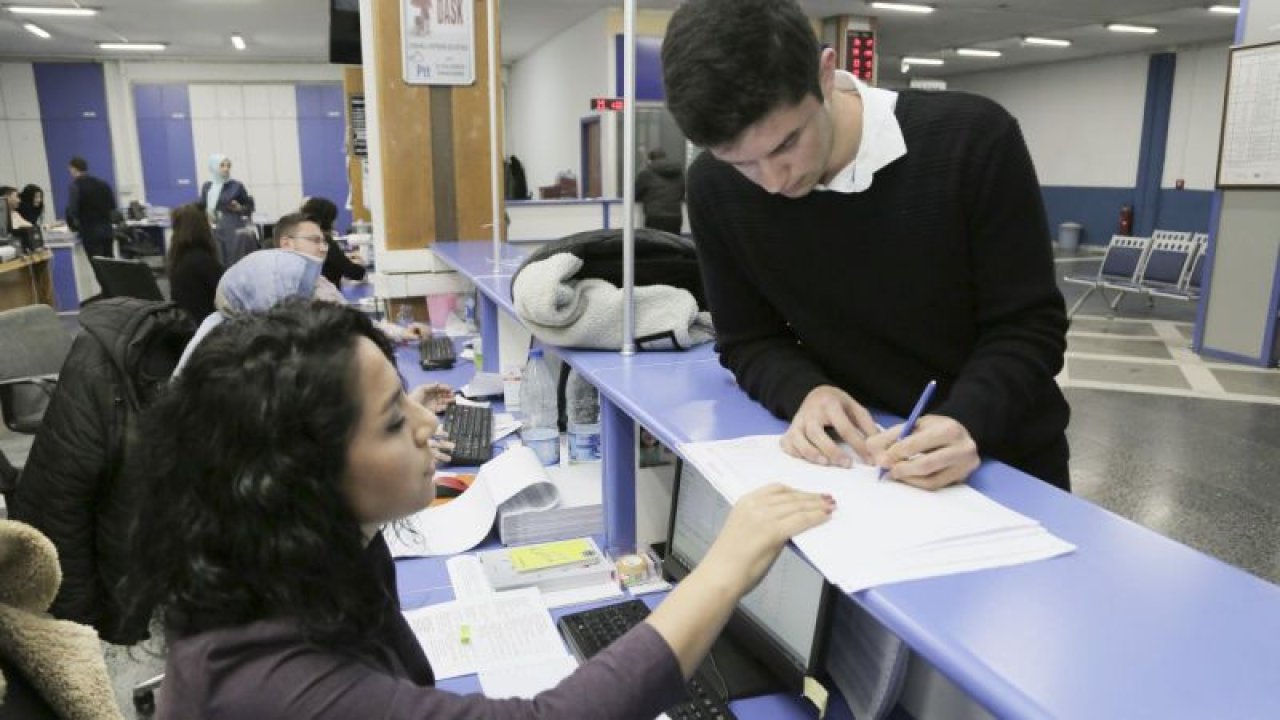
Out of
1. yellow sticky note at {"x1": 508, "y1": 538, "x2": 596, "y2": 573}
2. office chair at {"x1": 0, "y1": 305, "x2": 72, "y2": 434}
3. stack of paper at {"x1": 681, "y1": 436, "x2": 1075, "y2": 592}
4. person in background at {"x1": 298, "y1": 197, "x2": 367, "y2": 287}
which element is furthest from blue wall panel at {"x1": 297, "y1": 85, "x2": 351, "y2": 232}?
stack of paper at {"x1": 681, "y1": 436, "x2": 1075, "y2": 592}

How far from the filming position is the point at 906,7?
9141 millimetres

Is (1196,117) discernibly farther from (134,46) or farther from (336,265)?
(134,46)

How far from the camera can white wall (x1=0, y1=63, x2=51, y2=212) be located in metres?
12.2

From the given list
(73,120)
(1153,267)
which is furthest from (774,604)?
A: (73,120)

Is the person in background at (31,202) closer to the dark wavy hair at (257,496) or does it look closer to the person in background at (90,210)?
the person in background at (90,210)

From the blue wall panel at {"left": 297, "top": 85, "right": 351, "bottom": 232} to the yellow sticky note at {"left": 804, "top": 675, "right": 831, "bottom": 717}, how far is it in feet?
42.8

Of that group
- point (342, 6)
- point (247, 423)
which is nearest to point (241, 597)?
point (247, 423)

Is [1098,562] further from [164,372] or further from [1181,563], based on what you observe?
[164,372]

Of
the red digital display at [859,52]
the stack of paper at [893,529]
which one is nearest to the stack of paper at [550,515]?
the stack of paper at [893,529]

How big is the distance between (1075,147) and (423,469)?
1438cm

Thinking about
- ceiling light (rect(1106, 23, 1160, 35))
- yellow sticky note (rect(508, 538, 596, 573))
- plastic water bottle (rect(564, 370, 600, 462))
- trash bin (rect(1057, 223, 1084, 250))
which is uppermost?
ceiling light (rect(1106, 23, 1160, 35))

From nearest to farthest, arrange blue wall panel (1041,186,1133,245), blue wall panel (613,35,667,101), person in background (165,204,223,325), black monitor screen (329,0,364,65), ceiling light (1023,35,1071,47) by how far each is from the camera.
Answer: black monitor screen (329,0,364,65) → person in background (165,204,223,325) → blue wall panel (613,35,667,101) → ceiling light (1023,35,1071,47) → blue wall panel (1041,186,1133,245)

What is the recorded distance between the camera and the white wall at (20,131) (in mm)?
12203

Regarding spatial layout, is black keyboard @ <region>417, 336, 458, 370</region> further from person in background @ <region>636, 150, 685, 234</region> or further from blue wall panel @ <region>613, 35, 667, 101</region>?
blue wall panel @ <region>613, 35, 667, 101</region>
